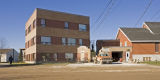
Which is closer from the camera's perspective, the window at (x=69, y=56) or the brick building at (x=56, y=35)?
the brick building at (x=56, y=35)

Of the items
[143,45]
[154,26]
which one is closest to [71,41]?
[143,45]

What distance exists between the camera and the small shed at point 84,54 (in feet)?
140

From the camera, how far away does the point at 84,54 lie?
143 ft

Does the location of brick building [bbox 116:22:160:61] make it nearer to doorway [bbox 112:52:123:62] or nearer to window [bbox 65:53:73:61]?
doorway [bbox 112:52:123:62]

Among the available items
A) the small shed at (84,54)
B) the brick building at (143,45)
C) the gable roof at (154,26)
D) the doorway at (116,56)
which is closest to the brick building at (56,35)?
the small shed at (84,54)

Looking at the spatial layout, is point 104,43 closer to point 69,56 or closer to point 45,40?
point 69,56

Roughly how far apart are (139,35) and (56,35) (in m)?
18.3

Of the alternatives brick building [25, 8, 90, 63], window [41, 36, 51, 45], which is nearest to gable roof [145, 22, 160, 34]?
brick building [25, 8, 90, 63]

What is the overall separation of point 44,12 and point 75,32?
8.25m

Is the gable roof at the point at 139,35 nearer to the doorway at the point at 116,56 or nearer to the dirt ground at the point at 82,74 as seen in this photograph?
the doorway at the point at 116,56

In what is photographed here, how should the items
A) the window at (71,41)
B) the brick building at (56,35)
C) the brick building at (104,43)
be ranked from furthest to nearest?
the brick building at (104,43) < the window at (71,41) < the brick building at (56,35)

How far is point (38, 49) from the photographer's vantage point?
4112 cm

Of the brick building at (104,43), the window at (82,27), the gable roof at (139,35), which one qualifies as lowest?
the brick building at (104,43)

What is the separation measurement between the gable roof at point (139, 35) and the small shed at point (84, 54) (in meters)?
9.66
